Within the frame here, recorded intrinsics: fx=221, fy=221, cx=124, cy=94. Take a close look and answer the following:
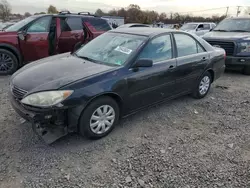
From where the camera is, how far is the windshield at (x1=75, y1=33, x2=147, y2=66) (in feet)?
11.4

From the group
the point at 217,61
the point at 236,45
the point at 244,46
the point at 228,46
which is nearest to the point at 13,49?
the point at 217,61

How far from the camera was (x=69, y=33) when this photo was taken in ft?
22.6

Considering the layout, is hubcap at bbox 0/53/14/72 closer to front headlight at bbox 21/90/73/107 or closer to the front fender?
the front fender

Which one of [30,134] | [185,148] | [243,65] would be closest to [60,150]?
[30,134]

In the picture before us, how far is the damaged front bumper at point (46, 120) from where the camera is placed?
2.71 m

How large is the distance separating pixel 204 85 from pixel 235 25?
464 centimetres

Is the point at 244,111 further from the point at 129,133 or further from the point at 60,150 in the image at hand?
the point at 60,150

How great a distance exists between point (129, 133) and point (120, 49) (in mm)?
1361

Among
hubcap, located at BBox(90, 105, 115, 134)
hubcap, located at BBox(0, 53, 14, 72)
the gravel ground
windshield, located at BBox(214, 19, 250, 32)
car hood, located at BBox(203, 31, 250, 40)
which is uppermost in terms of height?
windshield, located at BBox(214, 19, 250, 32)

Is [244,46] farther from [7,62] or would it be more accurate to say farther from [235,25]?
[7,62]

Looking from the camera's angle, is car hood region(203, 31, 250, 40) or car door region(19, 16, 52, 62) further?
car hood region(203, 31, 250, 40)

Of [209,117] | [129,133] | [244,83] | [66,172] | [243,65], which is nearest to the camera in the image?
[66,172]

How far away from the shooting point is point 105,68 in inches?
126

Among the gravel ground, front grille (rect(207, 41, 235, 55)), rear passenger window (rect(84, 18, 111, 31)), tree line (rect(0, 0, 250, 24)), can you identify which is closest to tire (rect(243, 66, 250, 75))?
front grille (rect(207, 41, 235, 55))
